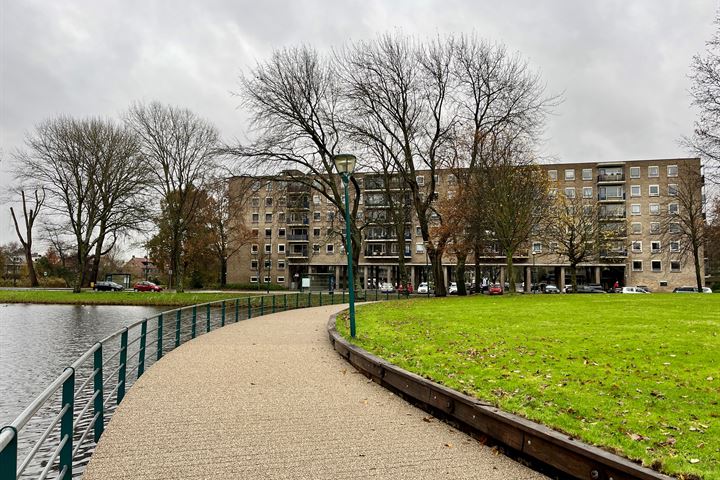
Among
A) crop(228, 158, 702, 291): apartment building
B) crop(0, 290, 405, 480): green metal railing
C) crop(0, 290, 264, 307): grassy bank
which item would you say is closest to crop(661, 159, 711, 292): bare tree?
crop(228, 158, 702, 291): apartment building

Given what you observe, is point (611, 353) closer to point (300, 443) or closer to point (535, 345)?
point (535, 345)

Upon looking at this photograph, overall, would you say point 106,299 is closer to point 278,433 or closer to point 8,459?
point 278,433

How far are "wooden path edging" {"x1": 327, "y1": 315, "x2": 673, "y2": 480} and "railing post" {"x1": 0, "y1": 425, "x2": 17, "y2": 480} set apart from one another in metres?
3.72

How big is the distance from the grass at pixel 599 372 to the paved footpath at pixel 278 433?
834 mm

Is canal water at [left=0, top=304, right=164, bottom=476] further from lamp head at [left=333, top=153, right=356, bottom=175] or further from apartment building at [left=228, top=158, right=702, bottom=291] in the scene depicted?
apartment building at [left=228, top=158, right=702, bottom=291]

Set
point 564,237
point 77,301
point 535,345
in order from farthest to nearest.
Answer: point 564,237 → point 77,301 → point 535,345

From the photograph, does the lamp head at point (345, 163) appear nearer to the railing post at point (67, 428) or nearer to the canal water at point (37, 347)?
the canal water at point (37, 347)

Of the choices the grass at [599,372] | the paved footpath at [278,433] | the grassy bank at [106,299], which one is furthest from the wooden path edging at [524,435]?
the grassy bank at [106,299]

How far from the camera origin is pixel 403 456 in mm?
5070

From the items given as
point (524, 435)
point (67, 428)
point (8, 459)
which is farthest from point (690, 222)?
point (8, 459)

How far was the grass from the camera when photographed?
4.84 m

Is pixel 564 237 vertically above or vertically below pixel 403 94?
below

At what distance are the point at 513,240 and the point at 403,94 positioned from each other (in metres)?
11.0

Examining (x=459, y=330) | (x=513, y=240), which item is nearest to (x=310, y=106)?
(x=513, y=240)
